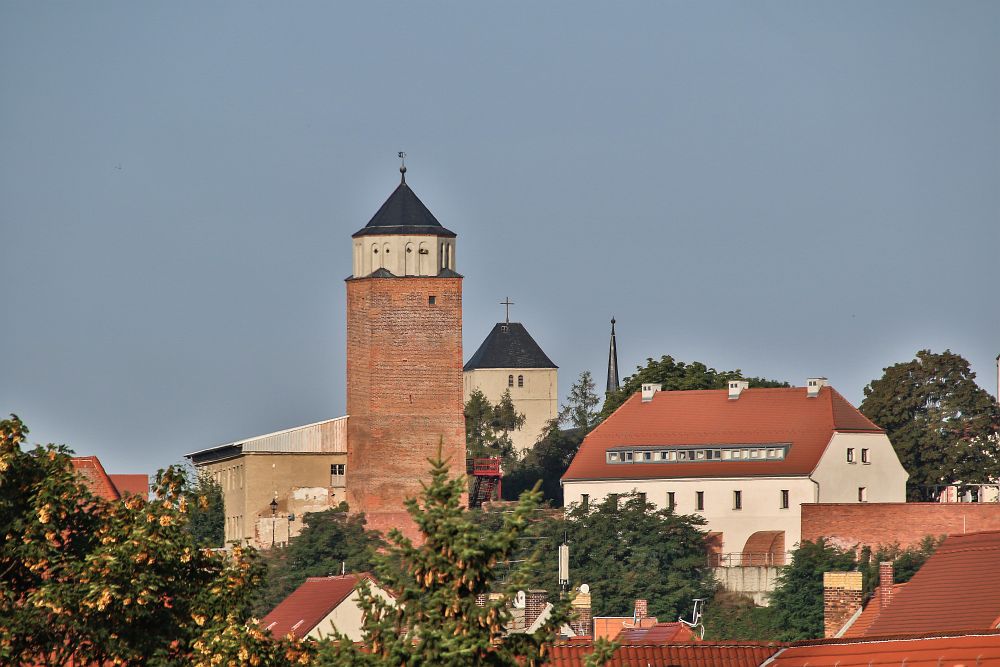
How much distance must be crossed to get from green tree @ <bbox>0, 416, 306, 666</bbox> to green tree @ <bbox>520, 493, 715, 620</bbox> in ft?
156

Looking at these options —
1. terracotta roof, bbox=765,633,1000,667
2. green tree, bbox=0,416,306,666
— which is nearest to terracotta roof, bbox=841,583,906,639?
terracotta roof, bbox=765,633,1000,667

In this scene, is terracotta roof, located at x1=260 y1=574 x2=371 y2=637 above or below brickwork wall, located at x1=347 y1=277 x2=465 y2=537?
below

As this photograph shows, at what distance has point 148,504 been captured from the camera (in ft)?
67.9

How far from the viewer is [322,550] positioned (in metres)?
77.4

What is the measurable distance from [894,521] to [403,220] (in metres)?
21.5

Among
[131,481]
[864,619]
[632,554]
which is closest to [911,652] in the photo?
[864,619]

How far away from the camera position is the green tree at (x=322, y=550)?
7500 cm

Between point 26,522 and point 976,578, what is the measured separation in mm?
9732

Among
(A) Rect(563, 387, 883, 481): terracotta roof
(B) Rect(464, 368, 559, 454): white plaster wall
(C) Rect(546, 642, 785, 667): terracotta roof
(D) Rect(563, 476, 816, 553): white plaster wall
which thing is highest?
(B) Rect(464, 368, 559, 454): white plaster wall

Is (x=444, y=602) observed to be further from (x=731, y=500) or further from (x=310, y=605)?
(x=731, y=500)

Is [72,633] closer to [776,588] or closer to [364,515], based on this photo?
[776,588]

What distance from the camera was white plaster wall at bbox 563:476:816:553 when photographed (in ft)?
250

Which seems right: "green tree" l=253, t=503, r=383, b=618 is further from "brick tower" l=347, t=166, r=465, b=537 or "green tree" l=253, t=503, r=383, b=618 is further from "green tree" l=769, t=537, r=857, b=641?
"green tree" l=769, t=537, r=857, b=641

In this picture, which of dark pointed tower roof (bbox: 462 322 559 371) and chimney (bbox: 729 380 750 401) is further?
dark pointed tower roof (bbox: 462 322 559 371)
